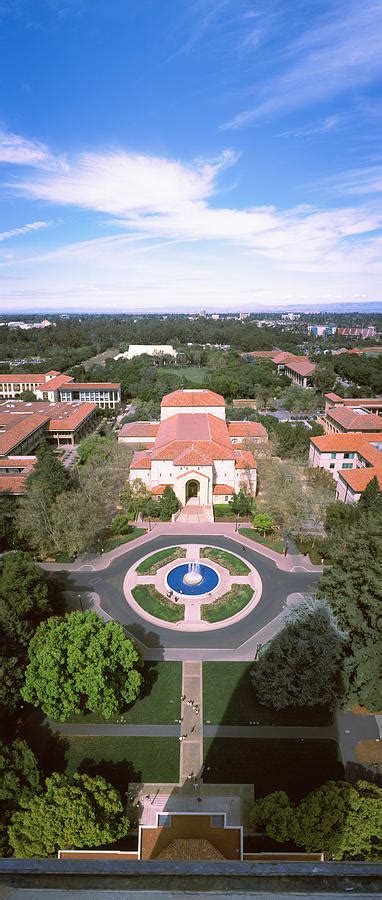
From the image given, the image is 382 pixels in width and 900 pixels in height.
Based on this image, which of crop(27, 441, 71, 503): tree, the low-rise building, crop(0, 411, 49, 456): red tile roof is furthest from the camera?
the low-rise building

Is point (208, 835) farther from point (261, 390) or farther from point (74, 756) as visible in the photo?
point (261, 390)

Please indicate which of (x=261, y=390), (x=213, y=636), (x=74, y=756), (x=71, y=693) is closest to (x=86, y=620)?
(x=71, y=693)

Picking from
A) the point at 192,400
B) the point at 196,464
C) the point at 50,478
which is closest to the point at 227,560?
the point at 196,464

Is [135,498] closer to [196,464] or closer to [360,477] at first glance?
[196,464]

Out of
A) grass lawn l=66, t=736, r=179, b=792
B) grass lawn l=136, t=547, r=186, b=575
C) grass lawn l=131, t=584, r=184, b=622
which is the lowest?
grass lawn l=66, t=736, r=179, b=792

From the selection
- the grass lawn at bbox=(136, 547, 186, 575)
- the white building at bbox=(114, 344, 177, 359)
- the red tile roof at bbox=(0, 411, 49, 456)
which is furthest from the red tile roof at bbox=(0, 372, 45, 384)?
the grass lawn at bbox=(136, 547, 186, 575)

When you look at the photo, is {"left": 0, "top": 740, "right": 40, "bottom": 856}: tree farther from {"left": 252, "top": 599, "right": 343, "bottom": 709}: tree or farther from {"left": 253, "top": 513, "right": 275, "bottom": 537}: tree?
{"left": 253, "top": 513, "right": 275, "bottom": 537}: tree

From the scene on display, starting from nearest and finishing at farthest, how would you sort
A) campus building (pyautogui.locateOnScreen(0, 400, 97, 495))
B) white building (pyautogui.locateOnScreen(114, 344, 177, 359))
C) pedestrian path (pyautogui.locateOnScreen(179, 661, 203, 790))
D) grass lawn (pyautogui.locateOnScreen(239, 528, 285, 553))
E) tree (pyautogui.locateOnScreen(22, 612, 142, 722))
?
pedestrian path (pyautogui.locateOnScreen(179, 661, 203, 790))
tree (pyautogui.locateOnScreen(22, 612, 142, 722))
grass lawn (pyautogui.locateOnScreen(239, 528, 285, 553))
campus building (pyautogui.locateOnScreen(0, 400, 97, 495))
white building (pyautogui.locateOnScreen(114, 344, 177, 359))
